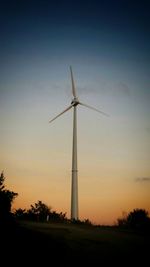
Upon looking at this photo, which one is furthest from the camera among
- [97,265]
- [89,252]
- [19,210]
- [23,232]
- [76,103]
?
[76,103]

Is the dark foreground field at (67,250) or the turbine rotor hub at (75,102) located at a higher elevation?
the turbine rotor hub at (75,102)

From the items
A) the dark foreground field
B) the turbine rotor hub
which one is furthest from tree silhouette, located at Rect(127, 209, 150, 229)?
the dark foreground field

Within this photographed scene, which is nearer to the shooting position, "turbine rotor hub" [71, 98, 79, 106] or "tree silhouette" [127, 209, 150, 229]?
"tree silhouette" [127, 209, 150, 229]

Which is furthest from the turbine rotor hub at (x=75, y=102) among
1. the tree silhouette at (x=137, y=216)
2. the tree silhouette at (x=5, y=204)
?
the tree silhouette at (x=5, y=204)

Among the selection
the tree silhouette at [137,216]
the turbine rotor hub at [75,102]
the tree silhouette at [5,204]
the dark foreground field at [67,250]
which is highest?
the turbine rotor hub at [75,102]

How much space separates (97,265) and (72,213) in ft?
117

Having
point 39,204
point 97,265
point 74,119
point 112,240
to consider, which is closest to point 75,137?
point 74,119

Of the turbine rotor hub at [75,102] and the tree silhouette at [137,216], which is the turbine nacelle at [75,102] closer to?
the turbine rotor hub at [75,102]

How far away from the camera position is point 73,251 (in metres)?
22.8

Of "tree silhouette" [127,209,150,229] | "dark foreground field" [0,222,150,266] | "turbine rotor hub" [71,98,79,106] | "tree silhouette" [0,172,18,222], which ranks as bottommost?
"dark foreground field" [0,222,150,266]

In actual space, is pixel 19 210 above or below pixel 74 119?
below

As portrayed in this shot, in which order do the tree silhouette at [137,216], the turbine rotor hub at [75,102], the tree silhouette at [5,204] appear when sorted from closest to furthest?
the tree silhouette at [5,204], the tree silhouette at [137,216], the turbine rotor hub at [75,102]

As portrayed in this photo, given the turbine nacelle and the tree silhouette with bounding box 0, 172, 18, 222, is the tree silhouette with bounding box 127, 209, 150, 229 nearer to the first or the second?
the turbine nacelle

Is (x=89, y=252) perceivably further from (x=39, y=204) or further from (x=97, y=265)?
(x=39, y=204)
